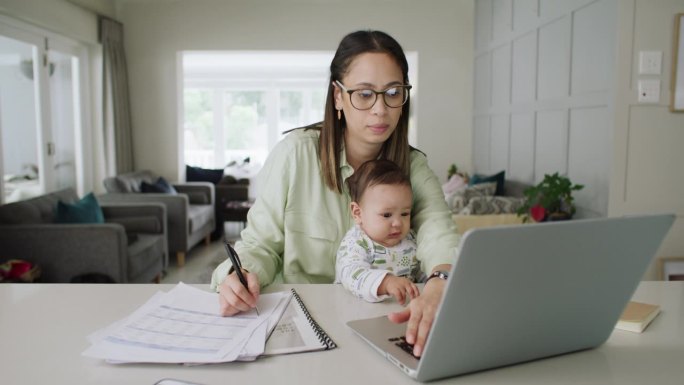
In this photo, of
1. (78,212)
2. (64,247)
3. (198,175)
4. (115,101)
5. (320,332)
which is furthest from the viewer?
(198,175)

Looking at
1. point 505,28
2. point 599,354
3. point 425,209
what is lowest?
point 599,354

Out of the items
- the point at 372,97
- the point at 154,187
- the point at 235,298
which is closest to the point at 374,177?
the point at 372,97

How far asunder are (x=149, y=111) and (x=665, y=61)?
5412mm

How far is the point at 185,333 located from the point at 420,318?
39cm

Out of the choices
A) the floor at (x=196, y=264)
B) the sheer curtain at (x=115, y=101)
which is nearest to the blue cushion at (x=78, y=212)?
the floor at (x=196, y=264)

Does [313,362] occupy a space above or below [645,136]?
below

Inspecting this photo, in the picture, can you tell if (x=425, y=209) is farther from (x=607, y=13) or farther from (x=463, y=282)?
(x=607, y=13)

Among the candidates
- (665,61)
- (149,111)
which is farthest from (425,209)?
(149,111)

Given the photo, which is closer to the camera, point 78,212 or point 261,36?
point 78,212

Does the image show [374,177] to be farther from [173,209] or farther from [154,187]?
[154,187]

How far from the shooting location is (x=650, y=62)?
9.89 ft

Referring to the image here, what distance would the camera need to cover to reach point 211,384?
29.5 inches

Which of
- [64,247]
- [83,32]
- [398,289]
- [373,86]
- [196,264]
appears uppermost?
[83,32]

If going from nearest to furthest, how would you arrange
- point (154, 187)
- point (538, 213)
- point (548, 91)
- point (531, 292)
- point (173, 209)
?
1. point (531, 292)
2. point (538, 213)
3. point (548, 91)
4. point (173, 209)
5. point (154, 187)
